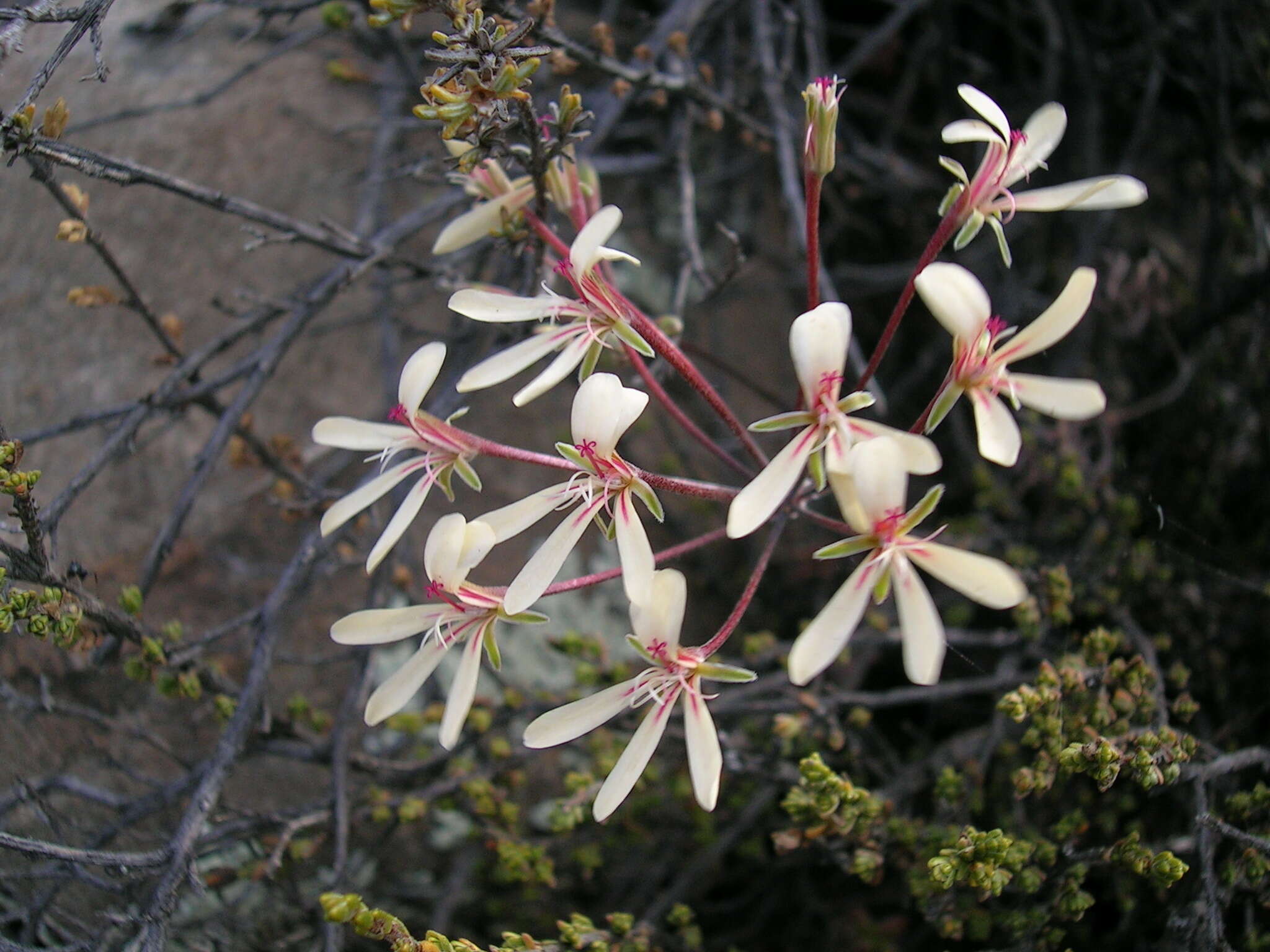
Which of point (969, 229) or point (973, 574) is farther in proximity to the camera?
point (969, 229)

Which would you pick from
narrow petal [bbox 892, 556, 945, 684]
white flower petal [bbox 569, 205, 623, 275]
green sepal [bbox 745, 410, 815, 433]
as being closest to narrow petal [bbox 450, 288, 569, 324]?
white flower petal [bbox 569, 205, 623, 275]

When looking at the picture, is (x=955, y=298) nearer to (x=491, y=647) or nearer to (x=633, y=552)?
(x=633, y=552)

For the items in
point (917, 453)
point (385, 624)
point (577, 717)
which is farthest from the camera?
point (385, 624)

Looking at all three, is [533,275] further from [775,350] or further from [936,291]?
[775,350]

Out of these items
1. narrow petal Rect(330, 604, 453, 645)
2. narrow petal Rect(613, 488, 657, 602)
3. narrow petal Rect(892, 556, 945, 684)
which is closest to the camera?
narrow petal Rect(892, 556, 945, 684)

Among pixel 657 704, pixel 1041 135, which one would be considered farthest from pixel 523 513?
pixel 1041 135

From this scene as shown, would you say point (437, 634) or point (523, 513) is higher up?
point (523, 513)

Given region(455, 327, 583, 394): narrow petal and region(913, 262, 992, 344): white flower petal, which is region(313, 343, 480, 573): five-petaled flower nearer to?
region(455, 327, 583, 394): narrow petal

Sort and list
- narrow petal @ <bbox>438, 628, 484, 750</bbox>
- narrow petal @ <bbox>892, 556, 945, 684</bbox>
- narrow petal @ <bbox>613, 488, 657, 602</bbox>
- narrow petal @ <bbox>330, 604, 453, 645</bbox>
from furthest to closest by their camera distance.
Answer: narrow petal @ <bbox>330, 604, 453, 645</bbox>
narrow petal @ <bbox>438, 628, 484, 750</bbox>
narrow petal @ <bbox>613, 488, 657, 602</bbox>
narrow petal @ <bbox>892, 556, 945, 684</bbox>
